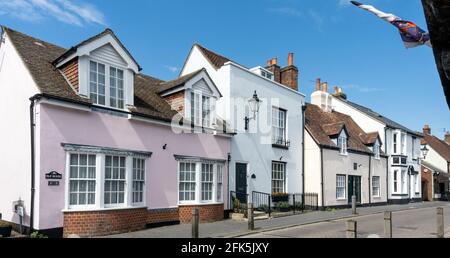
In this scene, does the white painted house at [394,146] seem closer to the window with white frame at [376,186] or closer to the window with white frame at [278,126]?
the window with white frame at [376,186]

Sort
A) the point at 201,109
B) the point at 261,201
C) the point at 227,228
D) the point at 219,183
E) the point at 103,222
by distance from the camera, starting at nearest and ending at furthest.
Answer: the point at 103,222, the point at 227,228, the point at 201,109, the point at 219,183, the point at 261,201

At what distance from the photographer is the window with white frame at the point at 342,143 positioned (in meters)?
24.9

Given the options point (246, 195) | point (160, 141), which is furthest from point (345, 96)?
point (160, 141)

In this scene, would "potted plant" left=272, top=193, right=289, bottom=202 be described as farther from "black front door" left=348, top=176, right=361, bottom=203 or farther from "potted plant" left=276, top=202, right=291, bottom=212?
"black front door" left=348, top=176, right=361, bottom=203

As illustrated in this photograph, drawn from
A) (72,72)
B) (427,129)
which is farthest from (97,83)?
(427,129)

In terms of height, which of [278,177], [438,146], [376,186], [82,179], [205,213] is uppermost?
[438,146]

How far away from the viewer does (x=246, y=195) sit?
18422mm

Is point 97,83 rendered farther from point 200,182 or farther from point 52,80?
point 200,182

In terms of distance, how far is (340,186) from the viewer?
24.8 m

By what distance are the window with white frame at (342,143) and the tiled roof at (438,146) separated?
67.1 feet

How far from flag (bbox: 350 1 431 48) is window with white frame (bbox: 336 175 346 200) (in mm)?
21036

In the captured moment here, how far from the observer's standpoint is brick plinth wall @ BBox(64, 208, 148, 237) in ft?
37.0

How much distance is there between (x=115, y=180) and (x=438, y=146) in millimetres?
42186

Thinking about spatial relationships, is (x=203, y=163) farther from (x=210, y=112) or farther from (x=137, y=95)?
(x=137, y=95)
